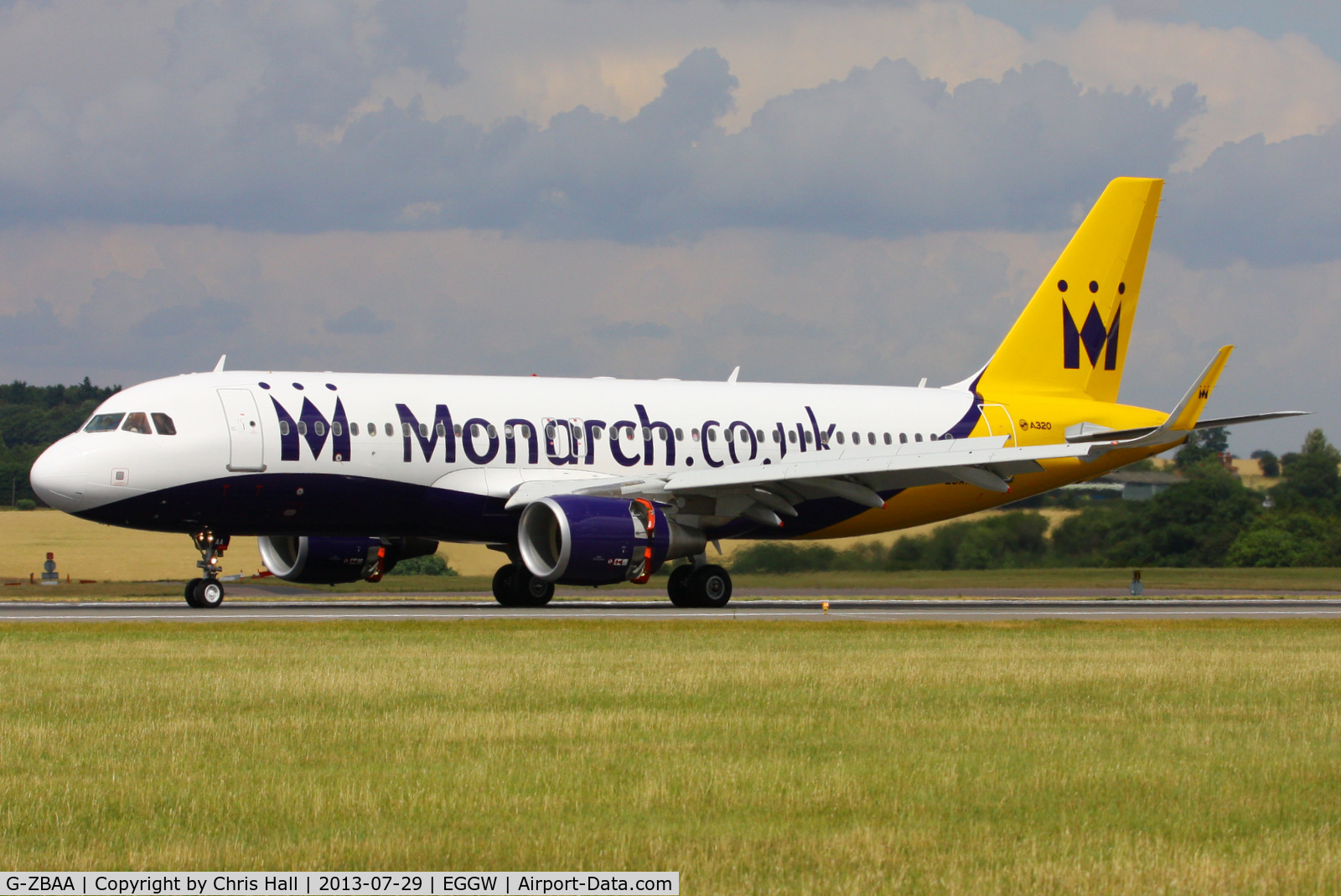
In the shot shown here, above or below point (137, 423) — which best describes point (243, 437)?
below

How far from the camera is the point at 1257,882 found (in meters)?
7.60

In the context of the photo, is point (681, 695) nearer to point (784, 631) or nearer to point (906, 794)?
point (906, 794)

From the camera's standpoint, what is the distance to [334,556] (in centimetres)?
3294

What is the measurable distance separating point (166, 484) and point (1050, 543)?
82.7 ft

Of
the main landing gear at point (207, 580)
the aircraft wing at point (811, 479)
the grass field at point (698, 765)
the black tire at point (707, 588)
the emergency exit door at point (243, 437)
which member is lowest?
the grass field at point (698, 765)

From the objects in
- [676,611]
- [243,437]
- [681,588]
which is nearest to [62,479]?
[243,437]

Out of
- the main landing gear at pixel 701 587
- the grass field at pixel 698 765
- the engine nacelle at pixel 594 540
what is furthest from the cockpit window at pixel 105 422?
the main landing gear at pixel 701 587

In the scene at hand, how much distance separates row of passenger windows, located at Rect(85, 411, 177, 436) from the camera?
2803 cm

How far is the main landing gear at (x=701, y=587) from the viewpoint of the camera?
103 feet

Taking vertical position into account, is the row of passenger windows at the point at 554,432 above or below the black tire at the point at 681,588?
above

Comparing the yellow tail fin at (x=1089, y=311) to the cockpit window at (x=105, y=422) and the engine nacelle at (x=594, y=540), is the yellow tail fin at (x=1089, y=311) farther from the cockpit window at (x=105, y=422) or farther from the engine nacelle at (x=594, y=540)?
the cockpit window at (x=105, y=422)

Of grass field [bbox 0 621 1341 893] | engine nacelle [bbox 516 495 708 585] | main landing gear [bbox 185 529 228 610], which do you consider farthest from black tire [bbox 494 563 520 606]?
grass field [bbox 0 621 1341 893]

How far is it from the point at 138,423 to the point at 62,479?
5.05ft

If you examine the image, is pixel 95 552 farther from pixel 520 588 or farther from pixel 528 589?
pixel 528 589
